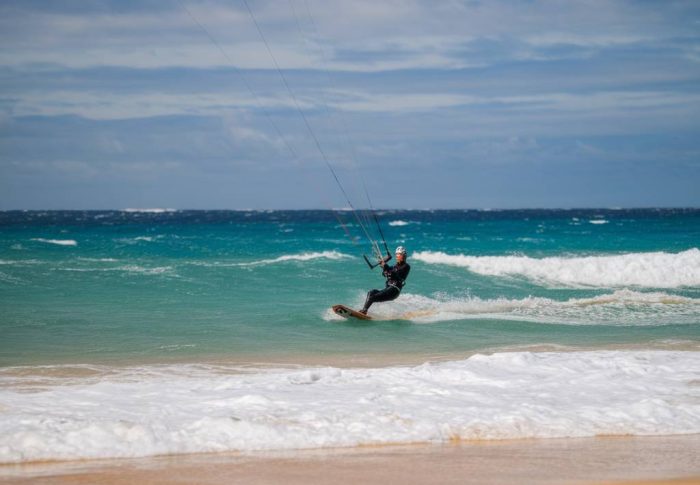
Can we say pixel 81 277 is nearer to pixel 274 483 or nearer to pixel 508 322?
pixel 508 322

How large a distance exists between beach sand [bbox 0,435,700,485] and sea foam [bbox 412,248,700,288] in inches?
706

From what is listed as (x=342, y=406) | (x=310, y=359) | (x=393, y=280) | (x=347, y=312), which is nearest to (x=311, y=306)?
Result: (x=347, y=312)

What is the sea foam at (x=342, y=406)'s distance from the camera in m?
7.28

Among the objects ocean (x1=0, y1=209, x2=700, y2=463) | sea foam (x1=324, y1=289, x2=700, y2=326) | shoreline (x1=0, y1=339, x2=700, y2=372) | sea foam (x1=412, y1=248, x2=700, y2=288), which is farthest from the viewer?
sea foam (x1=412, y1=248, x2=700, y2=288)

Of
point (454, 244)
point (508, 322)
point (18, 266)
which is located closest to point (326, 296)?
point (508, 322)

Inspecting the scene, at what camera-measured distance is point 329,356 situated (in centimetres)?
1279

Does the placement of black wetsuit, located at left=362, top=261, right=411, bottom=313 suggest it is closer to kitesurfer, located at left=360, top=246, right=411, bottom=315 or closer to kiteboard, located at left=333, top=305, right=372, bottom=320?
kitesurfer, located at left=360, top=246, right=411, bottom=315

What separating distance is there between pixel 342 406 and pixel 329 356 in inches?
175

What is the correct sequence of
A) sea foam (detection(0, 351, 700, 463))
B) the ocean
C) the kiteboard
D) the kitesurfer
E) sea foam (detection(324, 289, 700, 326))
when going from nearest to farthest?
1. sea foam (detection(0, 351, 700, 463))
2. the ocean
3. the kitesurfer
4. the kiteboard
5. sea foam (detection(324, 289, 700, 326))

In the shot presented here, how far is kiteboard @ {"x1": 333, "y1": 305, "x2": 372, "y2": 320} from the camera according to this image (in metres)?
16.4

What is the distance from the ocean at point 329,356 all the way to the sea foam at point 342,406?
0.02 meters

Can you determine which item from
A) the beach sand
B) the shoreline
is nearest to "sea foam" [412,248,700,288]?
the shoreline

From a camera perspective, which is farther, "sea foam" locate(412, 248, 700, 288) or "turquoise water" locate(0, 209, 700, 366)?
"sea foam" locate(412, 248, 700, 288)

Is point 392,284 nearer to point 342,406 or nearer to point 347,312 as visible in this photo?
point 347,312
